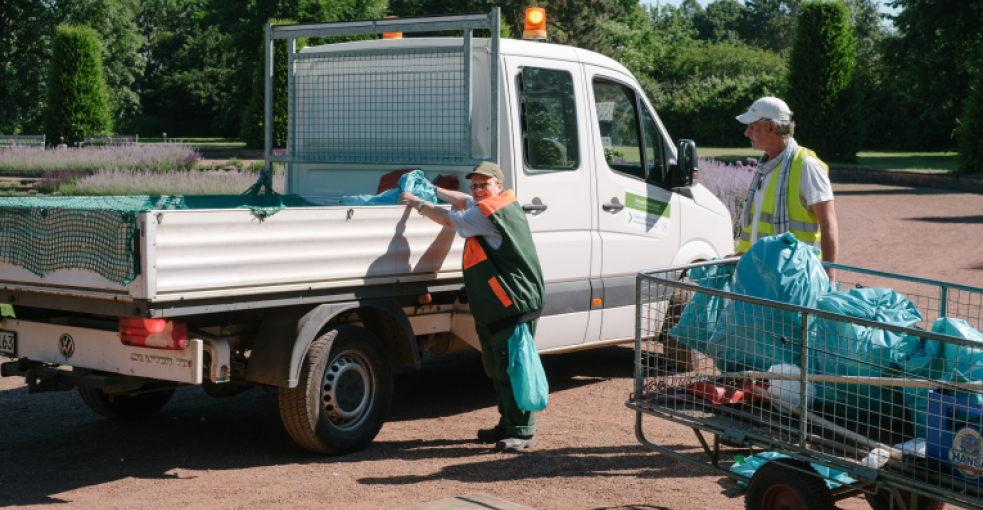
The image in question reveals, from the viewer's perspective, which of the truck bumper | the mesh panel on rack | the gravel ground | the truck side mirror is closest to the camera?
the truck bumper

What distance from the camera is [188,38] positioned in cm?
6588

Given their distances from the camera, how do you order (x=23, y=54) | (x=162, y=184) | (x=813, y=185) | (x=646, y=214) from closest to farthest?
(x=813, y=185) → (x=646, y=214) → (x=162, y=184) → (x=23, y=54)

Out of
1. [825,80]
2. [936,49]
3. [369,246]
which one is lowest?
[369,246]

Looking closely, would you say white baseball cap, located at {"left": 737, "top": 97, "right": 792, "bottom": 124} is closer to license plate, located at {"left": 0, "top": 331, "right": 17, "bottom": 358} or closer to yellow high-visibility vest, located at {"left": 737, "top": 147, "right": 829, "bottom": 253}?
yellow high-visibility vest, located at {"left": 737, "top": 147, "right": 829, "bottom": 253}

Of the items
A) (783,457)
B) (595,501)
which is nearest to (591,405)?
(595,501)

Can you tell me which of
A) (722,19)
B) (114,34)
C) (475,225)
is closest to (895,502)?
(475,225)

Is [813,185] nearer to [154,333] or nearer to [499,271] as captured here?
[499,271]

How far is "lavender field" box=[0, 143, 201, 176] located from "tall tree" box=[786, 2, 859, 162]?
21.1 metres

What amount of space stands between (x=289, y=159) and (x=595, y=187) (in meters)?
2.29

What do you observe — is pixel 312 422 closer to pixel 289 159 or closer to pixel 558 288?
pixel 558 288

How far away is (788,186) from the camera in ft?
17.5

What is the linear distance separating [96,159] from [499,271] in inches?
649

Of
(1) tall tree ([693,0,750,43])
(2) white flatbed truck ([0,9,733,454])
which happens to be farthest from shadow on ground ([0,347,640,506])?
(1) tall tree ([693,0,750,43])

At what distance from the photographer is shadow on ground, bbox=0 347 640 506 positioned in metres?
5.23
